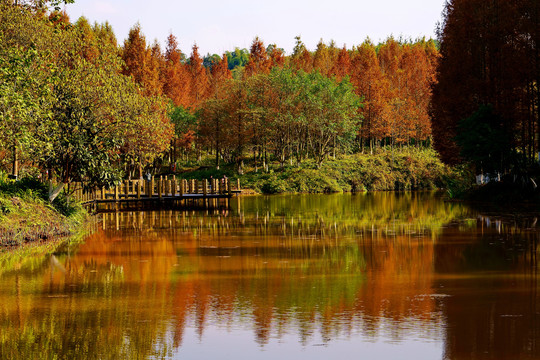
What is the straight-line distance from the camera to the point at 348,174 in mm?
74562

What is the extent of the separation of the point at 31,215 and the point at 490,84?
100 ft

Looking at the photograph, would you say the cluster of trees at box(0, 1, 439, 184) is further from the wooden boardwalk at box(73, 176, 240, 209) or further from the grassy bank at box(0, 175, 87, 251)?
the wooden boardwalk at box(73, 176, 240, 209)

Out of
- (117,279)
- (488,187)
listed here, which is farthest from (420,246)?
(488,187)

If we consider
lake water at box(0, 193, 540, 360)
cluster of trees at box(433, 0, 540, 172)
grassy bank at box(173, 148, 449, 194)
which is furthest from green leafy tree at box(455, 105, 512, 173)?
grassy bank at box(173, 148, 449, 194)

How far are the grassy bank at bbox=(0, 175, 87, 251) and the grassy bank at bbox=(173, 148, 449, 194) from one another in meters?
39.0

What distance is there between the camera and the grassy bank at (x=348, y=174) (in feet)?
229

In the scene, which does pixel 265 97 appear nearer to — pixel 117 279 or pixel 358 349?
pixel 117 279

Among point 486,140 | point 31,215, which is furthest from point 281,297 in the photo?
point 486,140

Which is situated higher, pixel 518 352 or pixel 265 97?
pixel 265 97

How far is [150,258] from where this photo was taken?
811 inches

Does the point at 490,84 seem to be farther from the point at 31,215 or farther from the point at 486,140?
the point at 31,215

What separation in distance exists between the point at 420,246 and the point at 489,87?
25.3m

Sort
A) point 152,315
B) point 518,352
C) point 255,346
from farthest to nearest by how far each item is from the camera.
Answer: point 152,315
point 255,346
point 518,352

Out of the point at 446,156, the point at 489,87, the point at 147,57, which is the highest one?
the point at 147,57
